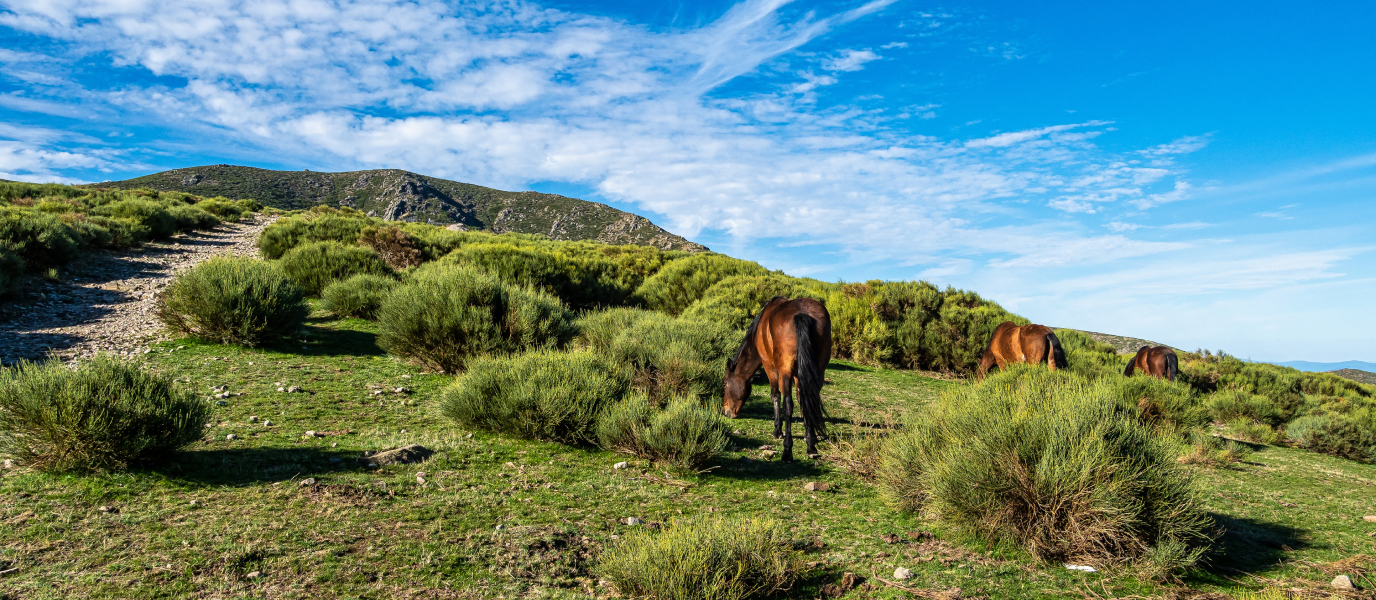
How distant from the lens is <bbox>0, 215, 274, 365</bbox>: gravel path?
7.87m

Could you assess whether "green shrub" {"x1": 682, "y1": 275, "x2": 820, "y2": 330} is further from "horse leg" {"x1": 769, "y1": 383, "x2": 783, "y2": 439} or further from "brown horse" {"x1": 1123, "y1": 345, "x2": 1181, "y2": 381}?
"brown horse" {"x1": 1123, "y1": 345, "x2": 1181, "y2": 381}

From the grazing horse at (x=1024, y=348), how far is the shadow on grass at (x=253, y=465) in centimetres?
932

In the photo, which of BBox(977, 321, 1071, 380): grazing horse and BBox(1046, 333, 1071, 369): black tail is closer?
BBox(1046, 333, 1071, 369): black tail

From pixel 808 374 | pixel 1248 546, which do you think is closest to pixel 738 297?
pixel 808 374

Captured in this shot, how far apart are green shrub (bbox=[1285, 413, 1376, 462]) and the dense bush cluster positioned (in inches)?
987

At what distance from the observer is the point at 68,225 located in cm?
1570

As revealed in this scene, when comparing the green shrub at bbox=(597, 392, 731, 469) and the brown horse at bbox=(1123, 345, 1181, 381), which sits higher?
the brown horse at bbox=(1123, 345, 1181, 381)

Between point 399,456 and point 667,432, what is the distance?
91.2 inches

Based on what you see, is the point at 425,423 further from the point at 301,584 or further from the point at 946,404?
the point at 946,404

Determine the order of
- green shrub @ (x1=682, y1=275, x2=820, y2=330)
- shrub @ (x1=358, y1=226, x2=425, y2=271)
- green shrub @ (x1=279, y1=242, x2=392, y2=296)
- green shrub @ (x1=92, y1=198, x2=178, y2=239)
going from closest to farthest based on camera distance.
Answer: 1. green shrub @ (x1=279, y1=242, x2=392, y2=296)
2. green shrub @ (x1=682, y1=275, x2=820, y2=330)
3. shrub @ (x1=358, y1=226, x2=425, y2=271)
4. green shrub @ (x1=92, y1=198, x2=178, y2=239)

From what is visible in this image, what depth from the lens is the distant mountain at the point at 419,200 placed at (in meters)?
72.0

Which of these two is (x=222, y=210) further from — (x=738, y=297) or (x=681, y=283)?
(x=738, y=297)

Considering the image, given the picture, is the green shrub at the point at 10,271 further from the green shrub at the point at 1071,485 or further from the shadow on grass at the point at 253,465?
the green shrub at the point at 1071,485

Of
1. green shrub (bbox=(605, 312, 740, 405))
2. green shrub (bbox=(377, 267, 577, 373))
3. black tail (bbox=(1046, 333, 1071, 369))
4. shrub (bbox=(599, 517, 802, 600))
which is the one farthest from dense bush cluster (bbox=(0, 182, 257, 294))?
black tail (bbox=(1046, 333, 1071, 369))
